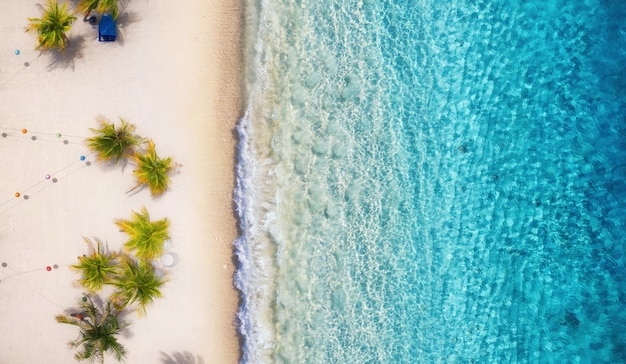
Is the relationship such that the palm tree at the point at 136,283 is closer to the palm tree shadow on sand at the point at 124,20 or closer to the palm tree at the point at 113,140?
the palm tree at the point at 113,140

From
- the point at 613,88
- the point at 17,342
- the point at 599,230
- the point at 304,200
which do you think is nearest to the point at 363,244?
the point at 304,200

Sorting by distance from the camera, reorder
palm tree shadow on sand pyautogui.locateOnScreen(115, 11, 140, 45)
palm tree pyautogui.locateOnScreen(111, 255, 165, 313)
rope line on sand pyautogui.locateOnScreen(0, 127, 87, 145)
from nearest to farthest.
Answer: palm tree pyautogui.locateOnScreen(111, 255, 165, 313) → palm tree shadow on sand pyautogui.locateOnScreen(115, 11, 140, 45) → rope line on sand pyautogui.locateOnScreen(0, 127, 87, 145)

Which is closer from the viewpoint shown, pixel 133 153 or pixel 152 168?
pixel 152 168

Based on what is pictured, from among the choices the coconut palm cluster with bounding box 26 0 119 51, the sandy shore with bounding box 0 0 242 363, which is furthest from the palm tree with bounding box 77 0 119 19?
the sandy shore with bounding box 0 0 242 363

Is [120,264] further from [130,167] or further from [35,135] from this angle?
[35,135]

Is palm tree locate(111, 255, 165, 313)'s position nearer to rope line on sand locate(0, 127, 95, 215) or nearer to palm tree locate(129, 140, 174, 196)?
palm tree locate(129, 140, 174, 196)

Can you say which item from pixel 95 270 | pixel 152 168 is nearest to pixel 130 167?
pixel 152 168
